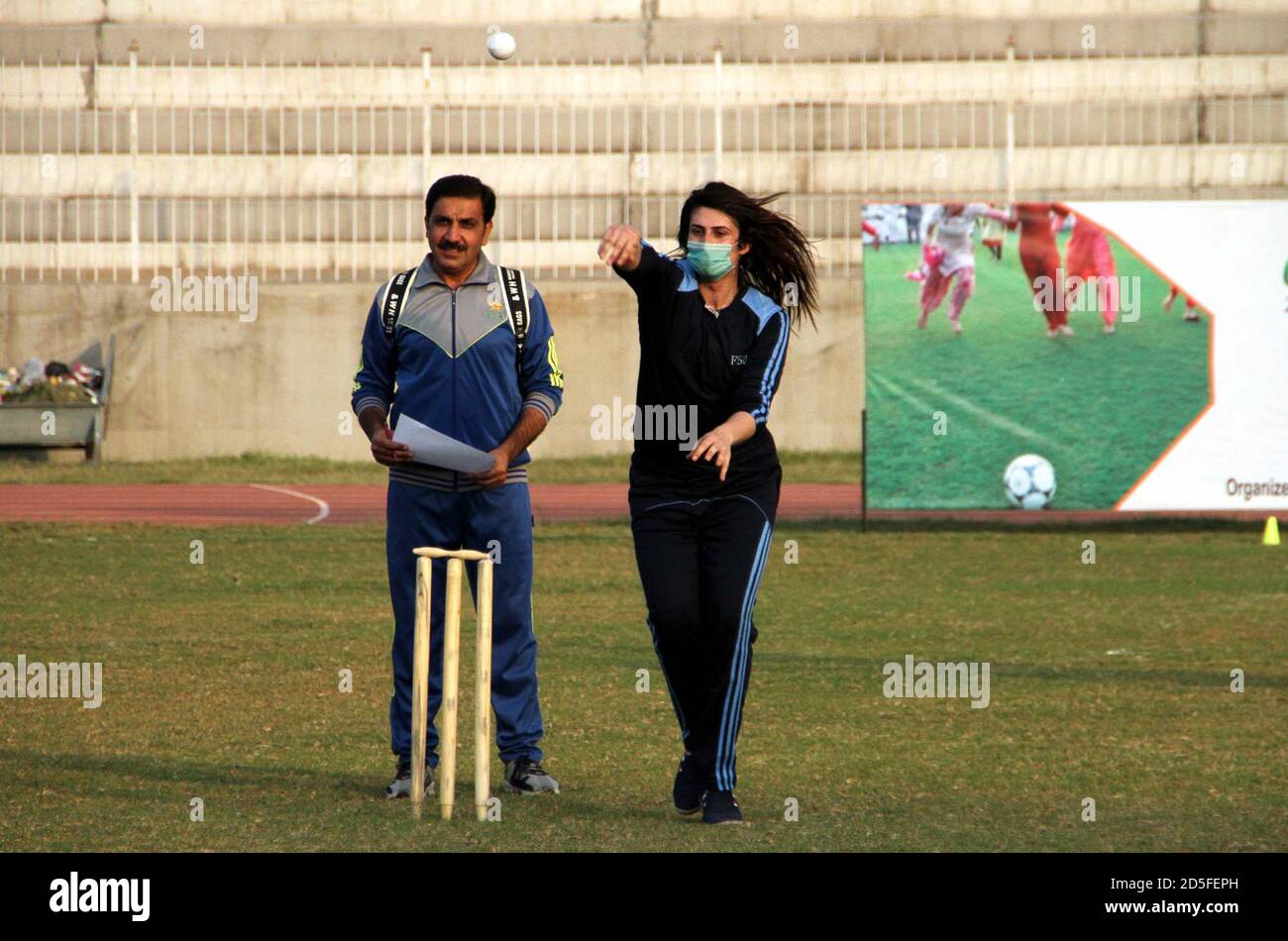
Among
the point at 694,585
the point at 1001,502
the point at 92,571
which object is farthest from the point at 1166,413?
the point at 694,585

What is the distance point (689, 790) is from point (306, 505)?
1713 cm

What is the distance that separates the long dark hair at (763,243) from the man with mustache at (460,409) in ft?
2.63

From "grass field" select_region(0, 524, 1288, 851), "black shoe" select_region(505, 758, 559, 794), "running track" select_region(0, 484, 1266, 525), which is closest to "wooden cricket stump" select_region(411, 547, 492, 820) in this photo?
"grass field" select_region(0, 524, 1288, 851)

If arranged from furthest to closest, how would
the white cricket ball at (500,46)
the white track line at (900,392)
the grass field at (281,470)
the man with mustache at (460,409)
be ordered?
the white cricket ball at (500,46)
the grass field at (281,470)
the white track line at (900,392)
the man with mustache at (460,409)

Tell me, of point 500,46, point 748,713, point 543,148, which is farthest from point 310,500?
point 748,713

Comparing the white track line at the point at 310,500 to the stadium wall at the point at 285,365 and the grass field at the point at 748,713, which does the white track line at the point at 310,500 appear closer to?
the stadium wall at the point at 285,365

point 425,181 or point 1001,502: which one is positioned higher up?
point 425,181

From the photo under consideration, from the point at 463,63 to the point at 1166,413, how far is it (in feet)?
Answer: 49.8

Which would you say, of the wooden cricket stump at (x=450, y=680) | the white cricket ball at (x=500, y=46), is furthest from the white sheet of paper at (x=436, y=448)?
the white cricket ball at (x=500, y=46)

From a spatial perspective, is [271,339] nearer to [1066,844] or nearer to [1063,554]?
[1063,554]

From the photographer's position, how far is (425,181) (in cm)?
3000

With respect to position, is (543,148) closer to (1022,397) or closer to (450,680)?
(1022,397)

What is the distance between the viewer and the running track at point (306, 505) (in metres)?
21.6

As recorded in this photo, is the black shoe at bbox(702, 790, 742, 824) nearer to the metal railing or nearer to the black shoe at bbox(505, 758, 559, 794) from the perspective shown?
the black shoe at bbox(505, 758, 559, 794)
